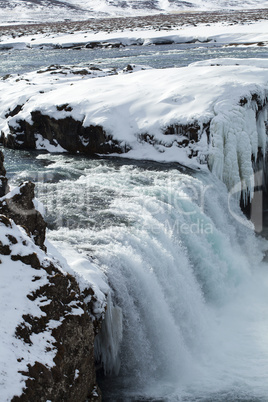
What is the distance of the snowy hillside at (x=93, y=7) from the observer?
284 feet

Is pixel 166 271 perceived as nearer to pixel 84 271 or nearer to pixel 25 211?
pixel 84 271

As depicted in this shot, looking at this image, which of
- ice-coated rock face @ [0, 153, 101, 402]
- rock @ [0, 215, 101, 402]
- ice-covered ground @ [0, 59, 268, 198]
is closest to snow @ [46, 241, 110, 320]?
ice-coated rock face @ [0, 153, 101, 402]

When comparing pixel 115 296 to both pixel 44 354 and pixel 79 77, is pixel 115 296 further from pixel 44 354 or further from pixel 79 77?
pixel 79 77

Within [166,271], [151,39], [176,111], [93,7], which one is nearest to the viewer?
[166,271]

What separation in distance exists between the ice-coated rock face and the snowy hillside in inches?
3151

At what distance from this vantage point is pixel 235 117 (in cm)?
1181

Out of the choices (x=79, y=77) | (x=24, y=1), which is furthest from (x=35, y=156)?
(x=24, y=1)

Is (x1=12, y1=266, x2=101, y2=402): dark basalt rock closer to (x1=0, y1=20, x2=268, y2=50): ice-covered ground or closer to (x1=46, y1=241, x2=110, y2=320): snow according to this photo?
(x1=46, y1=241, x2=110, y2=320): snow

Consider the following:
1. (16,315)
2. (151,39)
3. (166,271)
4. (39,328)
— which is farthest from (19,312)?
(151,39)

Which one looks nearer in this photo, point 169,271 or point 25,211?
point 25,211

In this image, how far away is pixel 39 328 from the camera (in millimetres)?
4723

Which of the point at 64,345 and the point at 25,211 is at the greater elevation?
the point at 25,211

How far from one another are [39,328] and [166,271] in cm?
330

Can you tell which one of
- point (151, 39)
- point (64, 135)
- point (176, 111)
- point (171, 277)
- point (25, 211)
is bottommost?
point (171, 277)
